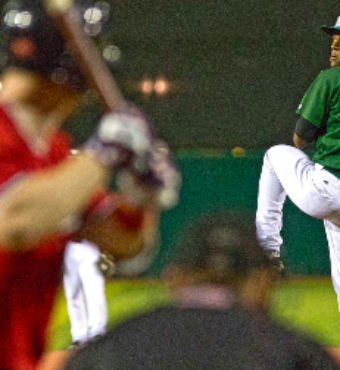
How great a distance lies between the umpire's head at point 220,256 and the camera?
0.78m

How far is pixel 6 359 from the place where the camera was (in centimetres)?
88

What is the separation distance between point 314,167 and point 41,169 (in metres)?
1.43

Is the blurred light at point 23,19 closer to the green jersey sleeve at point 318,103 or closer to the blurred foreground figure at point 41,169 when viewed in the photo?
the blurred foreground figure at point 41,169

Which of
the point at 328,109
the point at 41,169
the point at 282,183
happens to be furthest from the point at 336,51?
the point at 41,169

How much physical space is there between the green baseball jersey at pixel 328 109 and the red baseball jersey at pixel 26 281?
1.22m

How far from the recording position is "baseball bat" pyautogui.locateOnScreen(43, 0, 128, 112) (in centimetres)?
77

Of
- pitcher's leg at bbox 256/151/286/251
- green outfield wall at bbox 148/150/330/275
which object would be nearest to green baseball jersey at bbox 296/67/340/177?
pitcher's leg at bbox 256/151/286/251

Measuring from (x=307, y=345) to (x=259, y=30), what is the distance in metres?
4.14

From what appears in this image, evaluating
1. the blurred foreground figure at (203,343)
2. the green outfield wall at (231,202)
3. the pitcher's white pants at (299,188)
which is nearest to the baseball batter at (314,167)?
the pitcher's white pants at (299,188)

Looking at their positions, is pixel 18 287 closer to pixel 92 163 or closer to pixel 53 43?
pixel 92 163

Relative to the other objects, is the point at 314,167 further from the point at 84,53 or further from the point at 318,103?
the point at 84,53

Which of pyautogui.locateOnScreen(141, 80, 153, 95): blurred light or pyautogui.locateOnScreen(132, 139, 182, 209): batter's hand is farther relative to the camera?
pyautogui.locateOnScreen(141, 80, 153, 95): blurred light

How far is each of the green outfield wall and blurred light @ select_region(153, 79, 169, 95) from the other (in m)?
0.63

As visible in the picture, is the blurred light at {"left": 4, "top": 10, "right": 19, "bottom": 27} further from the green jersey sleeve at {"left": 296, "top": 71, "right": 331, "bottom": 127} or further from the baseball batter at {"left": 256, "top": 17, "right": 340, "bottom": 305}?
the green jersey sleeve at {"left": 296, "top": 71, "right": 331, "bottom": 127}
